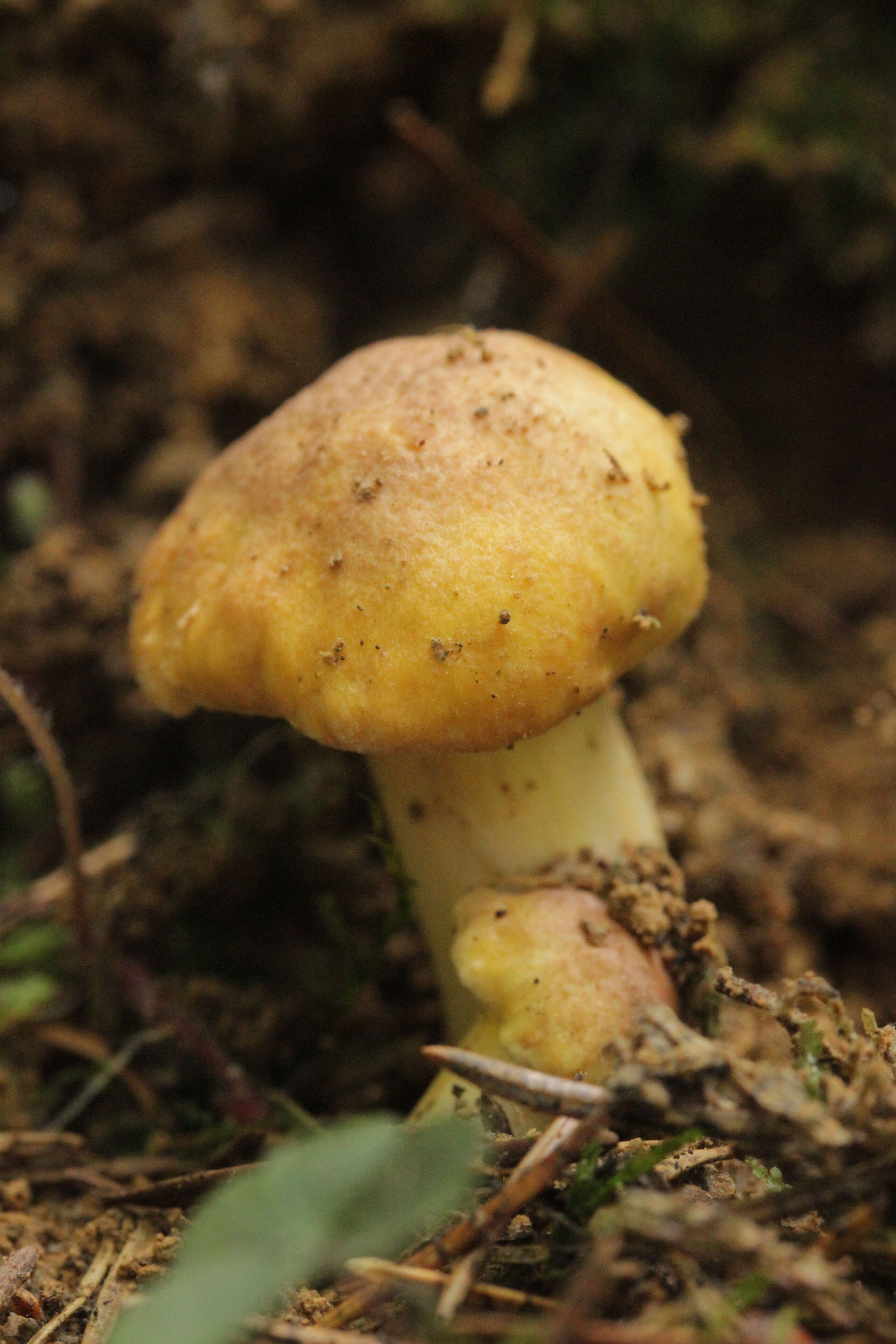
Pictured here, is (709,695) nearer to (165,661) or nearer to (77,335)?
(165,661)

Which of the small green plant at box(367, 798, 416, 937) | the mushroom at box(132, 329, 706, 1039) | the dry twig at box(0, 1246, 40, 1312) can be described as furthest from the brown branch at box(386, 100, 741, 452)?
the dry twig at box(0, 1246, 40, 1312)

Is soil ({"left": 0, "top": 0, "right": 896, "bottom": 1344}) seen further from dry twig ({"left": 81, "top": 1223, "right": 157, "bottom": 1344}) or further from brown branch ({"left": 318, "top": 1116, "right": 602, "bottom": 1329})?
brown branch ({"left": 318, "top": 1116, "right": 602, "bottom": 1329})

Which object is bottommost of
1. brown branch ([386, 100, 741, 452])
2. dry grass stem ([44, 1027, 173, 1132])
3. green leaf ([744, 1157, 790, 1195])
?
green leaf ([744, 1157, 790, 1195])

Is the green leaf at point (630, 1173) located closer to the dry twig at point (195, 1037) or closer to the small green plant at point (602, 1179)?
the small green plant at point (602, 1179)

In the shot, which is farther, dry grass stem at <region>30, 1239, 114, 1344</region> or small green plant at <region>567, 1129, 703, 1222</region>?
dry grass stem at <region>30, 1239, 114, 1344</region>

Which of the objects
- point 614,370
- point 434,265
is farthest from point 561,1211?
point 434,265

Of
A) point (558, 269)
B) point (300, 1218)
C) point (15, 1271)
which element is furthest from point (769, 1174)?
point (558, 269)
